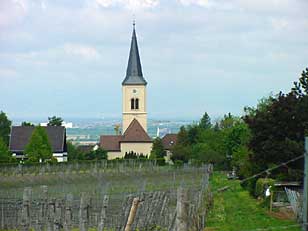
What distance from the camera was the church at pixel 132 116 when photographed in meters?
105

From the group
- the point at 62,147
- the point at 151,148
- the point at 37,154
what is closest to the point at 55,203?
the point at 37,154

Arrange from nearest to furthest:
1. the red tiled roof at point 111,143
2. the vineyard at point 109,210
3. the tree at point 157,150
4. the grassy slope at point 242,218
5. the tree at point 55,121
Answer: the vineyard at point 109,210
the grassy slope at point 242,218
the tree at point 157,150
the tree at point 55,121
the red tiled roof at point 111,143

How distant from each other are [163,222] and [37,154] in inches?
1678

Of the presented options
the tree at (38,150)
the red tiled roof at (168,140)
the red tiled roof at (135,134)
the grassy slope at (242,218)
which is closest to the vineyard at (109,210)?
the grassy slope at (242,218)

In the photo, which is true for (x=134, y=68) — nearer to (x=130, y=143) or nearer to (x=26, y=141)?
(x=130, y=143)

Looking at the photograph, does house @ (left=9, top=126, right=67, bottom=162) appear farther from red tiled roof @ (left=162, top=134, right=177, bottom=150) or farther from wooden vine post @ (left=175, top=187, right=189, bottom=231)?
wooden vine post @ (left=175, top=187, right=189, bottom=231)

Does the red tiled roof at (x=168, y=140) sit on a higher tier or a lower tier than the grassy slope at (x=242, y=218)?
higher

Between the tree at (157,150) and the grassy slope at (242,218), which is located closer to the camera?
the grassy slope at (242,218)

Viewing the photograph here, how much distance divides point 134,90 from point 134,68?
10.9 feet

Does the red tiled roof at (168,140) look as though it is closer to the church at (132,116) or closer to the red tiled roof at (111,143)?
the church at (132,116)

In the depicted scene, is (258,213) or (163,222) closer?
(163,222)

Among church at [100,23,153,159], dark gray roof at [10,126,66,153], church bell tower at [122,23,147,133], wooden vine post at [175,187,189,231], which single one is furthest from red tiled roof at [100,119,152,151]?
wooden vine post at [175,187,189,231]

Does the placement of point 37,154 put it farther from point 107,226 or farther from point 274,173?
point 107,226

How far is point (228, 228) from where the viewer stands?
2397cm
